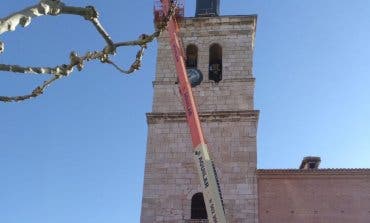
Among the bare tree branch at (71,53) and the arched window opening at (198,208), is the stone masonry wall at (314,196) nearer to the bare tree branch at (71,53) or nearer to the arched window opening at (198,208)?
the arched window opening at (198,208)

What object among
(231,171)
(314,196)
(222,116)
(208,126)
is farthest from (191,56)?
(314,196)

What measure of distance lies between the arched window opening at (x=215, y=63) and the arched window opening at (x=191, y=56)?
56 cm

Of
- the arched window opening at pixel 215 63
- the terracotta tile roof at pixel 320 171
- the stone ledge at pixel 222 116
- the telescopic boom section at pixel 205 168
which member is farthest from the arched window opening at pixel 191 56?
the telescopic boom section at pixel 205 168

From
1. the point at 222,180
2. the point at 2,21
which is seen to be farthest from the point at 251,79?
the point at 2,21

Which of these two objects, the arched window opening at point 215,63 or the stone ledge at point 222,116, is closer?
the stone ledge at point 222,116

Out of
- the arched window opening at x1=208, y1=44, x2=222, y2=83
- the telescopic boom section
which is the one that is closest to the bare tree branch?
the telescopic boom section

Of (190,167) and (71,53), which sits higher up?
(190,167)

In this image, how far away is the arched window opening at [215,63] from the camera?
2297cm

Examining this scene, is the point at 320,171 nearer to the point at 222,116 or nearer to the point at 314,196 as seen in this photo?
the point at 314,196

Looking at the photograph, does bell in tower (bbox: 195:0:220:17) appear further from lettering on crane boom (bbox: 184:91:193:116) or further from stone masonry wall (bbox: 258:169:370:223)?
lettering on crane boom (bbox: 184:91:193:116)

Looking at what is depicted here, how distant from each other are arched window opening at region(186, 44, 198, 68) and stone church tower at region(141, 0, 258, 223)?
4cm

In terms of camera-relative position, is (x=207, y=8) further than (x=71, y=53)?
Yes

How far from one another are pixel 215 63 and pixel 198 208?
6.09m

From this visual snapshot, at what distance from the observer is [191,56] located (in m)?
23.8
